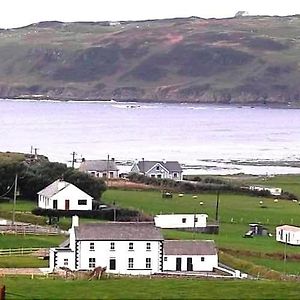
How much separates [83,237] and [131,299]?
17.1 m

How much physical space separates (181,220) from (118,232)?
14762mm

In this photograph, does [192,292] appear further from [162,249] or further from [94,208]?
[94,208]

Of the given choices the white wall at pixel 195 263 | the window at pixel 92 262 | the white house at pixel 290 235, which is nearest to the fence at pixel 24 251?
the window at pixel 92 262

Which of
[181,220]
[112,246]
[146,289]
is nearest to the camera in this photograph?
[146,289]

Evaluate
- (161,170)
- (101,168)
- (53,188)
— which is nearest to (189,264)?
(53,188)

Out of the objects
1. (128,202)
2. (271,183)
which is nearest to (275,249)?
(128,202)

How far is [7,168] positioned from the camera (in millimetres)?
73500

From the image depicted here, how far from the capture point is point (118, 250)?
1870 inches

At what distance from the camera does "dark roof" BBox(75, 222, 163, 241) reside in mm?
47438

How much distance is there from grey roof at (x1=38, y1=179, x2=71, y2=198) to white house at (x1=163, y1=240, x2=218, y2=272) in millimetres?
20223

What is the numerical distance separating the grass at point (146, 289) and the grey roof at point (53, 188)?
100.0ft

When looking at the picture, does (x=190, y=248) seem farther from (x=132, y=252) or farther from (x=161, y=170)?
(x=161, y=170)

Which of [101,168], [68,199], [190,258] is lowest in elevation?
[190,258]

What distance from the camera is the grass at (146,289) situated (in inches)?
1226
